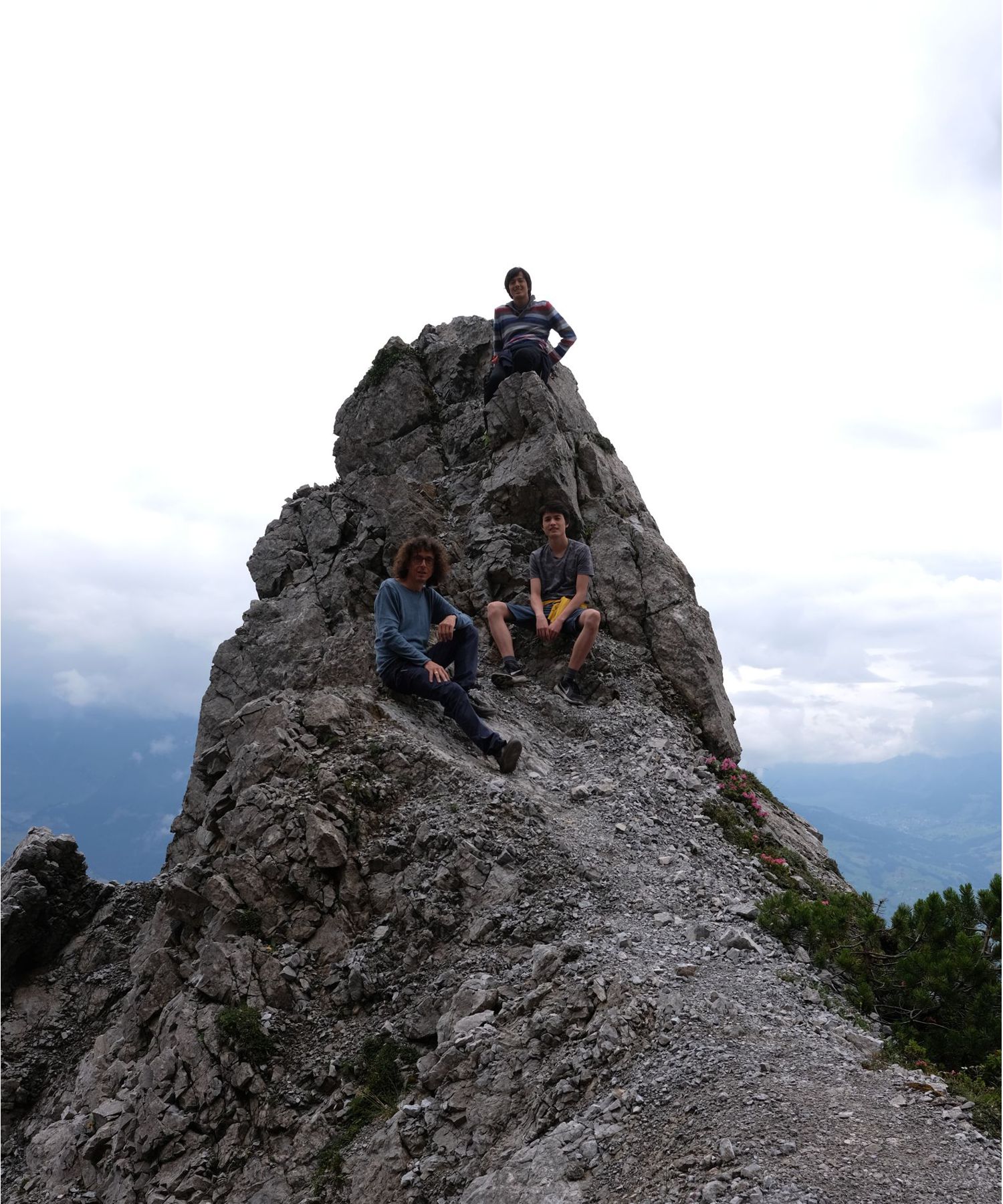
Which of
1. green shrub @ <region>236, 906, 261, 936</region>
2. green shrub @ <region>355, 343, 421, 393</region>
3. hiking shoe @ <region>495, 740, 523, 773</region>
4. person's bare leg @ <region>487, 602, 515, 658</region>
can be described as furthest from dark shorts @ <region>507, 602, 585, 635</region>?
green shrub @ <region>355, 343, 421, 393</region>

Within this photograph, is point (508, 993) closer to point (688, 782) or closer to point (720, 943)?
point (720, 943)

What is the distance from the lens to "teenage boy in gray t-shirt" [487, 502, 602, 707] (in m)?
17.3

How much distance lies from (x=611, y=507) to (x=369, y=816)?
11750mm

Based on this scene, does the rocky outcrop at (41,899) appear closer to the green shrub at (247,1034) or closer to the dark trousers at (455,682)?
the green shrub at (247,1034)

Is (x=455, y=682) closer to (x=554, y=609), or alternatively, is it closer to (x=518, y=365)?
(x=554, y=609)

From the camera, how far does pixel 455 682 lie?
1496cm

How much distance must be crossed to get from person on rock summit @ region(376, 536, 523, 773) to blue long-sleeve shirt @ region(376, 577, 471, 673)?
1 centimetres

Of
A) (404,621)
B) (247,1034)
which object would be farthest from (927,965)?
(404,621)

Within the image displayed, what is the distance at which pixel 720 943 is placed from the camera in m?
10.1

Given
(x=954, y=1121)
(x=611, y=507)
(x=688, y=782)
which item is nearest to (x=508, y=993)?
(x=954, y=1121)

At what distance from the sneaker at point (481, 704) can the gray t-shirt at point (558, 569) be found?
3155 mm

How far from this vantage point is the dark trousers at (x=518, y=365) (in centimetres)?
2145

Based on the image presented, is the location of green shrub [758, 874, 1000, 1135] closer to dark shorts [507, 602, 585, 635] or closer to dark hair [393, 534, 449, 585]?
dark shorts [507, 602, 585, 635]

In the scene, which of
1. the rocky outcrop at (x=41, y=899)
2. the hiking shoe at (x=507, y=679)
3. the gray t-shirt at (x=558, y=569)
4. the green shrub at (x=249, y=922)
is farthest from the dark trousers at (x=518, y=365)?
the rocky outcrop at (x=41, y=899)
